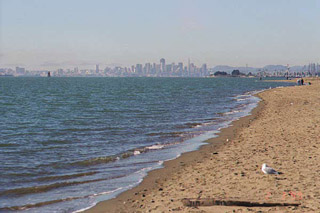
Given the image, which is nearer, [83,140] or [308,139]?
[308,139]

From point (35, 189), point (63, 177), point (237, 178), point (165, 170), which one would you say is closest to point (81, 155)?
point (63, 177)

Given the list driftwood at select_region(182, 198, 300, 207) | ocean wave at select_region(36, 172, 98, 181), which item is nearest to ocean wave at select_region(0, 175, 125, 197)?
ocean wave at select_region(36, 172, 98, 181)

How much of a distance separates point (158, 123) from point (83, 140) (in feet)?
24.8

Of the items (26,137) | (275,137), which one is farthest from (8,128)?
(275,137)

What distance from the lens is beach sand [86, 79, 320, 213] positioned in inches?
332

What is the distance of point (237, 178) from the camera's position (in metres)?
10.4

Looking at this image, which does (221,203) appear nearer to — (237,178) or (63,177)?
(237,178)

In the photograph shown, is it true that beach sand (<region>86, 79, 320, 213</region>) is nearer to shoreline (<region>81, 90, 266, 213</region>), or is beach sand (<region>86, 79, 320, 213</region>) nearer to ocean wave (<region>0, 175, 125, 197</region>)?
shoreline (<region>81, 90, 266, 213</region>)

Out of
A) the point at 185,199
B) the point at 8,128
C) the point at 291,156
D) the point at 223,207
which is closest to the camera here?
the point at 223,207

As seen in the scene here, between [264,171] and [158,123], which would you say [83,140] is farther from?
[264,171]

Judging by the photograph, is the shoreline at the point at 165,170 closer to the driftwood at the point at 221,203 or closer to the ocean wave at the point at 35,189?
the driftwood at the point at 221,203

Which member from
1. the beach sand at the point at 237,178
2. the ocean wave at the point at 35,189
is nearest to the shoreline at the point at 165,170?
the beach sand at the point at 237,178

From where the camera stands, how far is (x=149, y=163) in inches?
548

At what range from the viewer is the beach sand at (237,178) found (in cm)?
842
